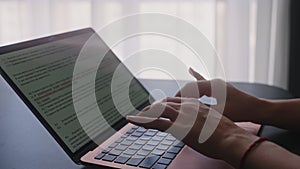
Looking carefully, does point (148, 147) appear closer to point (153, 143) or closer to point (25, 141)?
point (153, 143)

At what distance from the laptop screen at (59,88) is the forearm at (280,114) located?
0.27 metres

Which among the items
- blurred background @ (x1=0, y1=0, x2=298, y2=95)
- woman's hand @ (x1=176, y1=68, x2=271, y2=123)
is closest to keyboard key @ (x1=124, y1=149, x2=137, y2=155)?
woman's hand @ (x1=176, y1=68, x2=271, y2=123)

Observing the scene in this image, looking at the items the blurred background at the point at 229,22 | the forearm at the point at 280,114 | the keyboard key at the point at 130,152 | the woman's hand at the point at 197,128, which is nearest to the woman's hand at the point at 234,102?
the forearm at the point at 280,114

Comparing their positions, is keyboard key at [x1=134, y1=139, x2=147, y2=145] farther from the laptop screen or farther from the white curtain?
the white curtain

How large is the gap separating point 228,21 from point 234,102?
1.14 m

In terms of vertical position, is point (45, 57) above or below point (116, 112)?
above

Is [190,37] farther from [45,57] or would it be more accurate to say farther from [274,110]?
[45,57]

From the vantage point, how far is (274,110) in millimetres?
845

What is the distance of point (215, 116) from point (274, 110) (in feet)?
0.66

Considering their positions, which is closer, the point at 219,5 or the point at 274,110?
the point at 274,110

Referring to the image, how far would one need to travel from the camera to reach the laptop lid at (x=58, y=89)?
67cm

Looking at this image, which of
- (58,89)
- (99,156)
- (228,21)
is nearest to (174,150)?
(99,156)

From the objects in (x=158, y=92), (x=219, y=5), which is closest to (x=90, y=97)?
(x=158, y=92)

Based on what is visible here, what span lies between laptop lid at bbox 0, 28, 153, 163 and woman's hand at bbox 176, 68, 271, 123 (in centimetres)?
15
